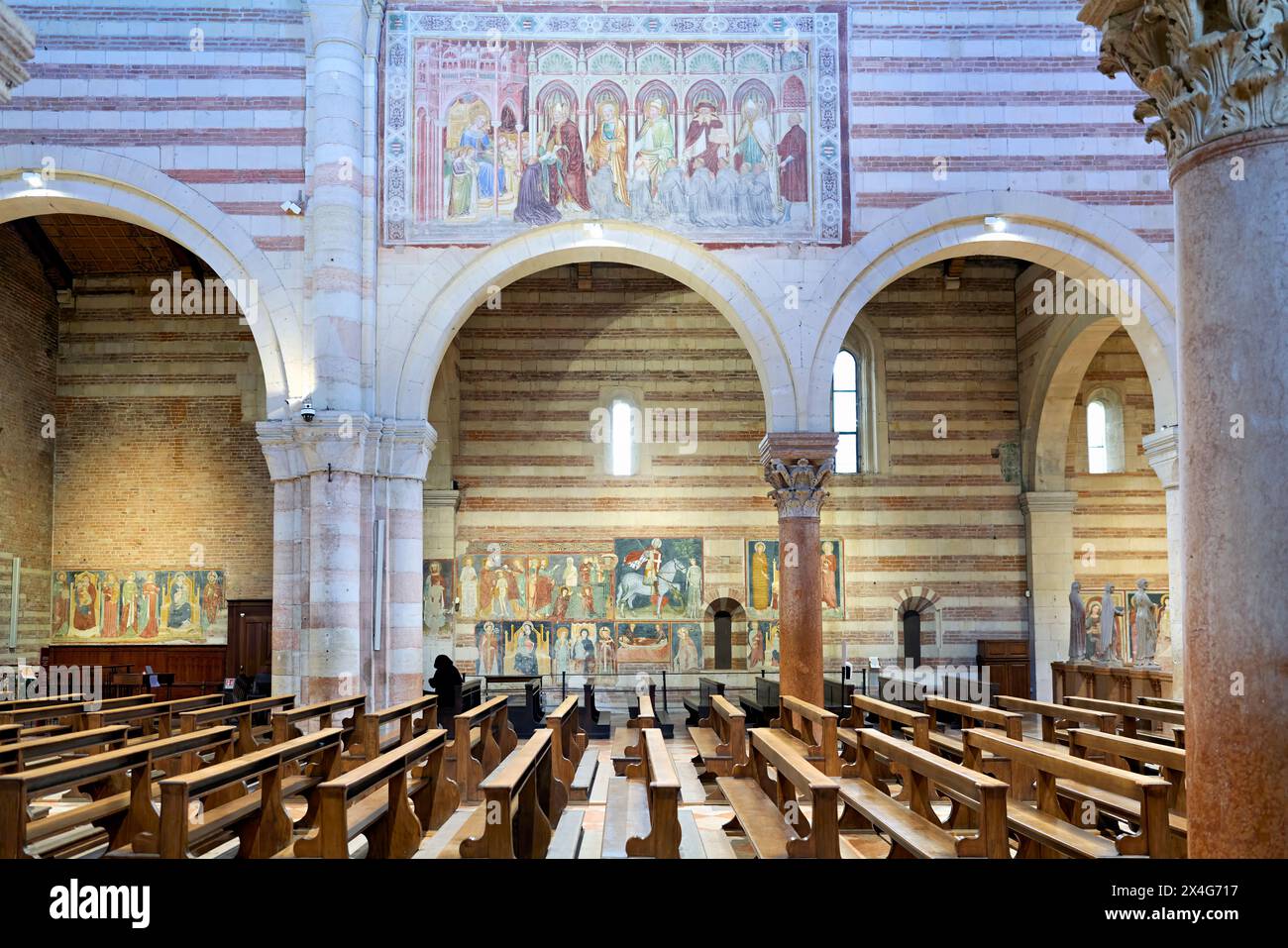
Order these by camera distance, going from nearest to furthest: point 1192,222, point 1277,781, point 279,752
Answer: point 1277,781 < point 1192,222 < point 279,752

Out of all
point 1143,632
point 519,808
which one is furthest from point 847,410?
point 519,808

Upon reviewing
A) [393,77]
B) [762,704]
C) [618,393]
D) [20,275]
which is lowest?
[762,704]

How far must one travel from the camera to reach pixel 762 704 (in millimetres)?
16391

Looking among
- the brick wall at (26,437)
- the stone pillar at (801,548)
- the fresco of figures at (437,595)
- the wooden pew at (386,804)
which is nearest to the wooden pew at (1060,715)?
the stone pillar at (801,548)

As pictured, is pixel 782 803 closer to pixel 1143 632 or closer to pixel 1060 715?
pixel 1060 715

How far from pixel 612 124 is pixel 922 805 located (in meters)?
10.4

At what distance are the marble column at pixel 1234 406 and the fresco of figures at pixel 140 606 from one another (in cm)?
1805

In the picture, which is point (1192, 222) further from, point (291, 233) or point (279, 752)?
point (291, 233)

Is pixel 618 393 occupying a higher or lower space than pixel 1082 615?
higher

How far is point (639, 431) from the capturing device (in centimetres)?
2139

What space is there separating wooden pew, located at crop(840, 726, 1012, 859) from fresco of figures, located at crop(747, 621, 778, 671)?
11782 mm

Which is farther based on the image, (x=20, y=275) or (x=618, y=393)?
(x=618, y=393)
